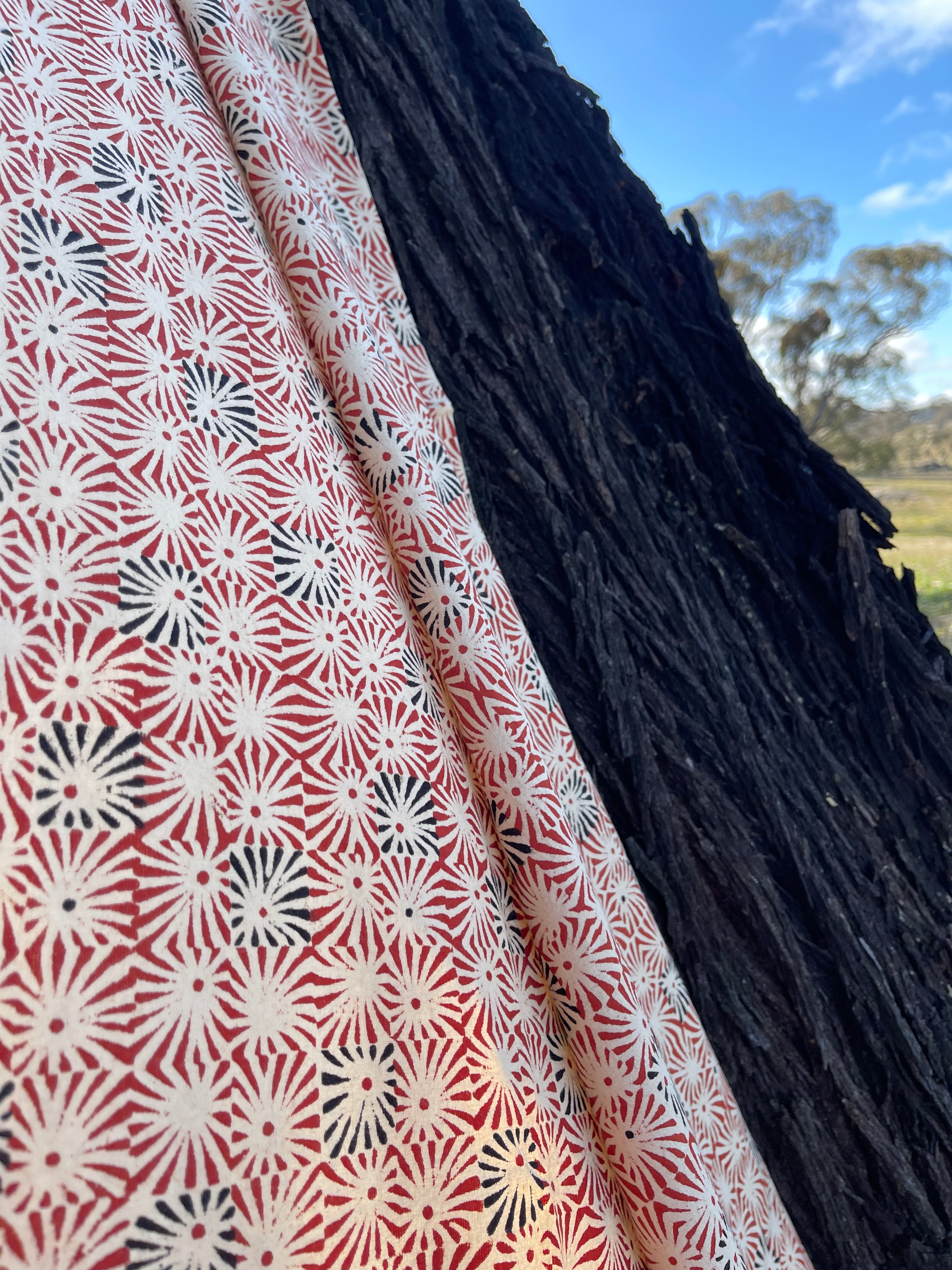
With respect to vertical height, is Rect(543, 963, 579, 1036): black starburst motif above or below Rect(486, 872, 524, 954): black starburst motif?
below

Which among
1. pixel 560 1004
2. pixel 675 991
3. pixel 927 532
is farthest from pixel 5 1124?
pixel 927 532

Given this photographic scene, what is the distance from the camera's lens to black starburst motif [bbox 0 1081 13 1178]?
1.07 ft

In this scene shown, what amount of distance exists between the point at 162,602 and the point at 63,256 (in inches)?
11.4

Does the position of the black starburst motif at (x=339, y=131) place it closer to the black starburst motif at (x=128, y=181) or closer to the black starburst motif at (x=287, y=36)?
the black starburst motif at (x=287, y=36)

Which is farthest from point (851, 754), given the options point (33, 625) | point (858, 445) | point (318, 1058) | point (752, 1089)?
point (858, 445)

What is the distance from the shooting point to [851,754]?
0.99 m

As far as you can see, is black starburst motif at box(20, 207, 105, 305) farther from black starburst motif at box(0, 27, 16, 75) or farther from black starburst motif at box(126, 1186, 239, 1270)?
black starburst motif at box(126, 1186, 239, 1270)

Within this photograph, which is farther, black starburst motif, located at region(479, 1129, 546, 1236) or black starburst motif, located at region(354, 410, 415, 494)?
black starburst motif, located at region(354, 410, 415, 494)

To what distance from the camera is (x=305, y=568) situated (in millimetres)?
558

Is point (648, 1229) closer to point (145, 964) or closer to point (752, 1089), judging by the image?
point (752, 1089)

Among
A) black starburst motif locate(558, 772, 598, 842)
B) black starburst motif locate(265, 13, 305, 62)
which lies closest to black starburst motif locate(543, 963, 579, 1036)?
black starburst motif locate(558, 772, 598, 842)

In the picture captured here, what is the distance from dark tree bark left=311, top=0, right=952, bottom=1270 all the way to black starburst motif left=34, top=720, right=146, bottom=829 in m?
0.53

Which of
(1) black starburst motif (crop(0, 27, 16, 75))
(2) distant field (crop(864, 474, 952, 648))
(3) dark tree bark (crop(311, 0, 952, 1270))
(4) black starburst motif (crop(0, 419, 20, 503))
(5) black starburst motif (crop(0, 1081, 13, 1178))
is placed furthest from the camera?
(2) distant field (crop(864, 474, 952, 648))

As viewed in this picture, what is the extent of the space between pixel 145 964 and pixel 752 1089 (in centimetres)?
74
